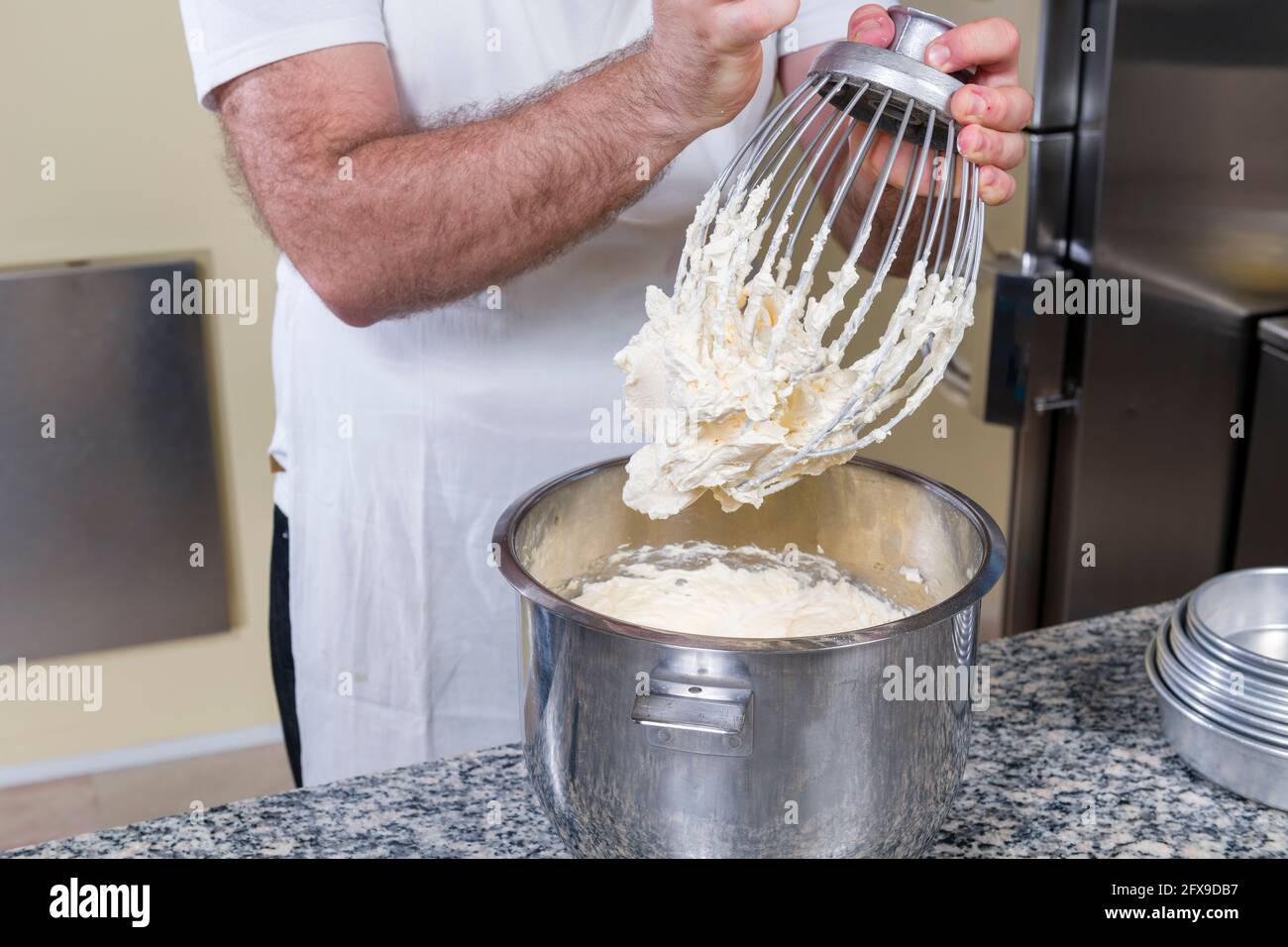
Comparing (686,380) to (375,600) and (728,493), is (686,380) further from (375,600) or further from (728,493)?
(375,600)

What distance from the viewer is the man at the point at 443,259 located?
0.98 m

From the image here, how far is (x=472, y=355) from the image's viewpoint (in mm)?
1189

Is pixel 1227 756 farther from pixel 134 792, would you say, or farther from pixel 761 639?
pixel 134 792

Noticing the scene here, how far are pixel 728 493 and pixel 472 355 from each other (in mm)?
440

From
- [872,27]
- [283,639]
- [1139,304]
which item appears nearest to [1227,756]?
[872,27]

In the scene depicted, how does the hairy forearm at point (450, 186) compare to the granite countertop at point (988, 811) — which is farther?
the hairy forearm at point (450, 186)

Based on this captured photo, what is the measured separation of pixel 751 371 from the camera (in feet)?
2.59

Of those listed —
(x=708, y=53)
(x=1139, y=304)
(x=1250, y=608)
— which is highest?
(x=708, y=53)

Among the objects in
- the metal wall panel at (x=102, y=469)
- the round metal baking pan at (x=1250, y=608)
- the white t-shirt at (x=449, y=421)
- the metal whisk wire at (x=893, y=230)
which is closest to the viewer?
the metal whisk wire at (x=893, y=230)

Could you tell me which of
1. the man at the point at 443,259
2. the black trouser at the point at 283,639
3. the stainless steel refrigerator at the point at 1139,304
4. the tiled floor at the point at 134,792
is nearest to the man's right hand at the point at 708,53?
the man at the point at 443,259

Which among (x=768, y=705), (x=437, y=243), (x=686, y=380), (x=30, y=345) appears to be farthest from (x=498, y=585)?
(x=30, y=345)

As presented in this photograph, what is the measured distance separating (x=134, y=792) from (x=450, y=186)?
1523 mm

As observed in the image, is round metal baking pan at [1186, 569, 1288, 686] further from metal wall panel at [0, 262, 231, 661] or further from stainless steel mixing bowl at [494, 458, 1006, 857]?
metal wall panel at [0, 262, 231, 661]

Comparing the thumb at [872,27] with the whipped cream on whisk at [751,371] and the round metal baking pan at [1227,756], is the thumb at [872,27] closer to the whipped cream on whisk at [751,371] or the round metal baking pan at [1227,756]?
the whipped cream on whisk at [751,371]
